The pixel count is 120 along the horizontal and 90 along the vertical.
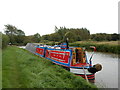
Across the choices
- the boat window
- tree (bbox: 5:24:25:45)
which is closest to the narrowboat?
the boat window

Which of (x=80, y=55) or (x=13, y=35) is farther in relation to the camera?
(x=13, y=35)

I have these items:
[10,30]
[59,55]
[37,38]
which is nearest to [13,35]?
[10,30]

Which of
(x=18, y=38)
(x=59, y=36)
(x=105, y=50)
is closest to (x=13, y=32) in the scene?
(x=18, y=38)

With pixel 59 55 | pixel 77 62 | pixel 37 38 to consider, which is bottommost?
pixel 77 62

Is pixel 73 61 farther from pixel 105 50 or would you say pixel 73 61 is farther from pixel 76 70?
pixel 105 50

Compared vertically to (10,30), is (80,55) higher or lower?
lower

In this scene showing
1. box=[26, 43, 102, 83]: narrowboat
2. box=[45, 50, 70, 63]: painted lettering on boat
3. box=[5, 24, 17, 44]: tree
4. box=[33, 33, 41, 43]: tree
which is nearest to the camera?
box=[26, 43, 102, 83]: narrowboat

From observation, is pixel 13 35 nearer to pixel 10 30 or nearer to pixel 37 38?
pixel 10 30

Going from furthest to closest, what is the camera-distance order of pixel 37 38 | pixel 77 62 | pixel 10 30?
pixel 37 38, pixel 10 30, pixel 77 62

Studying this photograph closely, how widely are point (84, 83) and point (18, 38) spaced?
46444 mm

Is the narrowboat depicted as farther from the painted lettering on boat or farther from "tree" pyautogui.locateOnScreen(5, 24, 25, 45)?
"tree" pyautogui.locateOnScreen(5, 24, 25, 45)

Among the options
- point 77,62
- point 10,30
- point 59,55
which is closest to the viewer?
point 77,62

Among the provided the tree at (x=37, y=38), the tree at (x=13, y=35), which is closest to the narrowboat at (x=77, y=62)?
the tree at (x=13, y=35)

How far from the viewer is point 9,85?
424 centimetres
